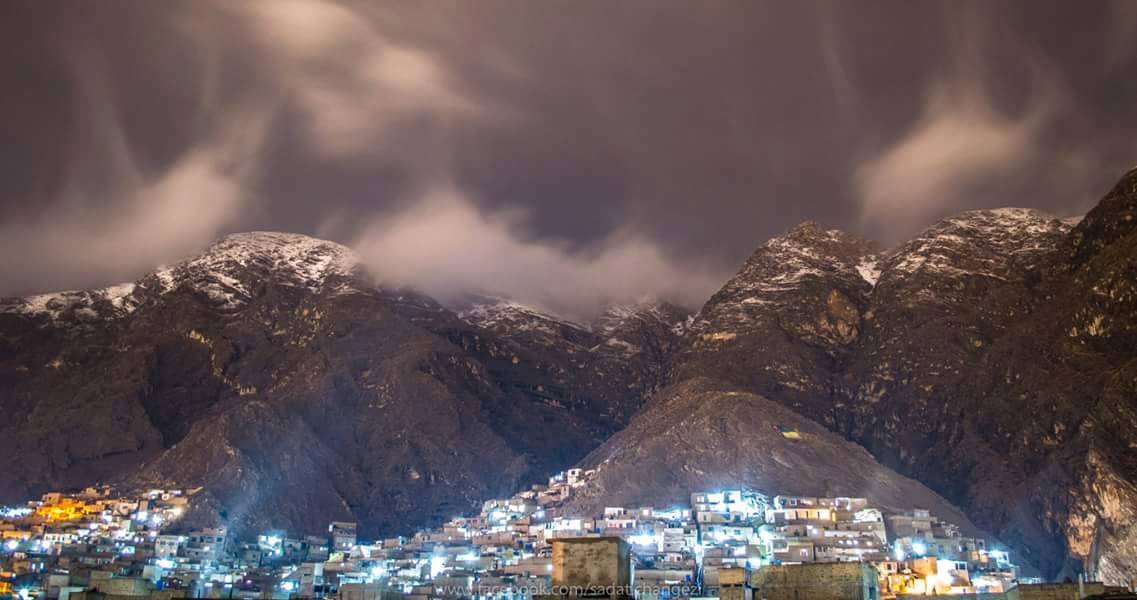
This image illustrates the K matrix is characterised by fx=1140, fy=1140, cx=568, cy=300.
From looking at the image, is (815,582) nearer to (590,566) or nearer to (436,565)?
(590,566)

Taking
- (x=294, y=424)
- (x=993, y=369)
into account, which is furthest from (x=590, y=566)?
(x=993, y=369)

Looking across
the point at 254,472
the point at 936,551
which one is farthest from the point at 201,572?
the point at 936,551

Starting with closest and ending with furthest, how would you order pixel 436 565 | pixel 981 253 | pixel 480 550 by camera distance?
pixel 436 565
pixel 480 550
pixel 981 253

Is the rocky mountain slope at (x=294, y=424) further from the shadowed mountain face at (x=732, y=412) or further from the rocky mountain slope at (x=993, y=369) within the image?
the rocky mountain slope at (x=993, y=369)

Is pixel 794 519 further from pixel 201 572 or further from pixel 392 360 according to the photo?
pixel 392 360

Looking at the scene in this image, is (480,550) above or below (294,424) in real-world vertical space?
below
